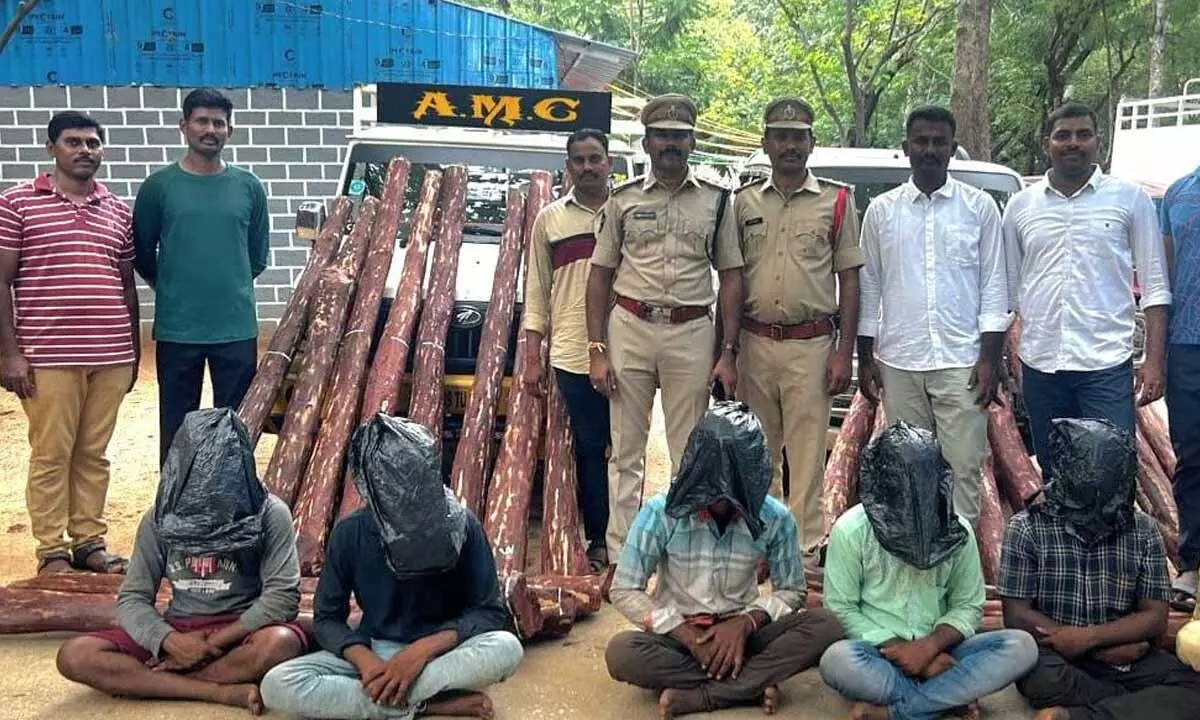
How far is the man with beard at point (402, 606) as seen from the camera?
3.54m

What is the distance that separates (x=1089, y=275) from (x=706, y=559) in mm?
2028

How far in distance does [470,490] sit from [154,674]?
1.84 m

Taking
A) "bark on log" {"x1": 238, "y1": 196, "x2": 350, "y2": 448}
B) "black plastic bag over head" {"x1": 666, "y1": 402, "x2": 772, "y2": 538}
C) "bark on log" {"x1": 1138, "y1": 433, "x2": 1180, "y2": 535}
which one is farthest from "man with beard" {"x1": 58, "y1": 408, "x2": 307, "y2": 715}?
"bark on log" {"x1": 1138, "y1": 433, "x2": 1180, "y2": 535}

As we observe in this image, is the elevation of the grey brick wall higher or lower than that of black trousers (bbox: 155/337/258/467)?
higher

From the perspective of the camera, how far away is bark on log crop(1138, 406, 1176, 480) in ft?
19.3

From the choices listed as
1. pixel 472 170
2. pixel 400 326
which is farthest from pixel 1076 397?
pixel 472 170

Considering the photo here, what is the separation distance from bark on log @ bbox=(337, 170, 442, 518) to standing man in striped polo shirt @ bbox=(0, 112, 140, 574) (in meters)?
1.20

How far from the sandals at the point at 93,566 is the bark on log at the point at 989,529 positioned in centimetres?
401

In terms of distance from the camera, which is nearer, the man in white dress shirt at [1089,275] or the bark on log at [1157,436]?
the man in white dress shirt at [1089,275]

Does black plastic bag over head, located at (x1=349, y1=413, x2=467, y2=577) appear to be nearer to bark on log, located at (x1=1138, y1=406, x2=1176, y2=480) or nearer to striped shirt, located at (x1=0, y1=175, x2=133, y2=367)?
striped shirt, located at (x1=0, y1=175, x2=133, y2=367)

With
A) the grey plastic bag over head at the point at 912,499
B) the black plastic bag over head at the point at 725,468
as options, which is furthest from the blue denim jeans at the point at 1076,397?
the black plastic bag over head at the point at 725,468

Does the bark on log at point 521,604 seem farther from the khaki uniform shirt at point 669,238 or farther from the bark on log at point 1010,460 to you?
the bark on log at point 1010,460

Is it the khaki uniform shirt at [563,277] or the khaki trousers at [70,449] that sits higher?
the khaki uniform shirt at [563,277]

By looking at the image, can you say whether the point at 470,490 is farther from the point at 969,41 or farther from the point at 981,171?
the point at 969,41
